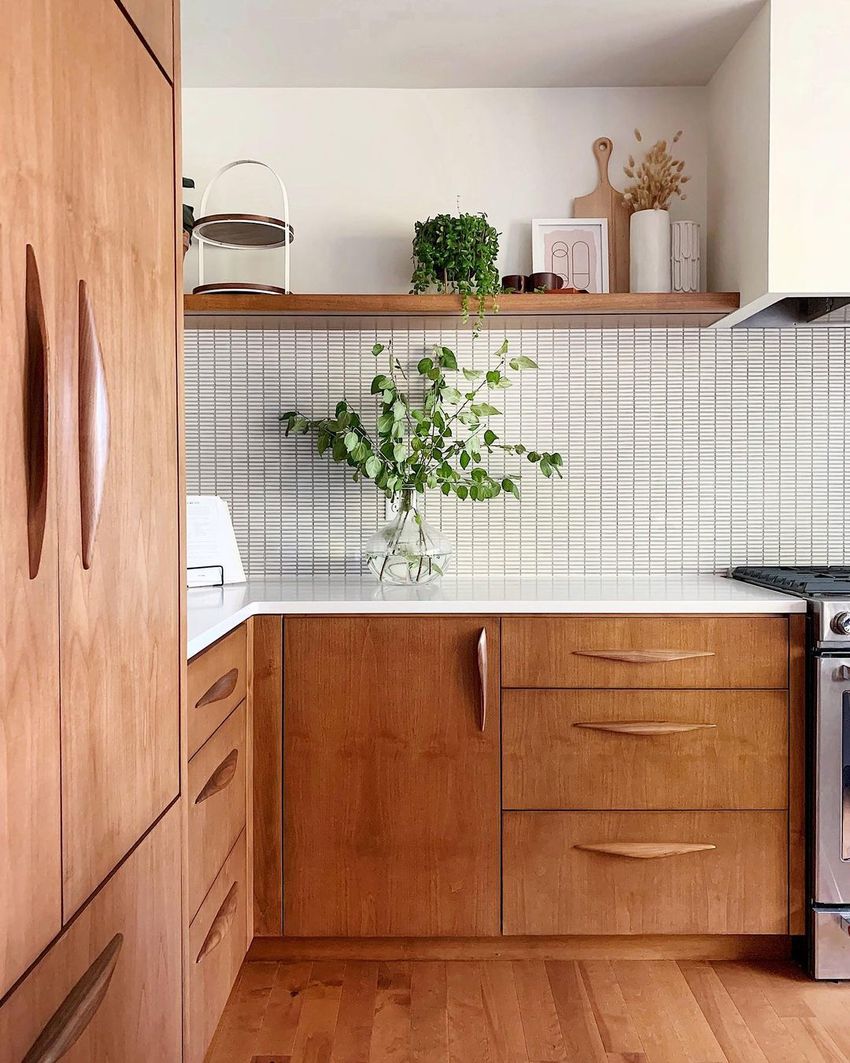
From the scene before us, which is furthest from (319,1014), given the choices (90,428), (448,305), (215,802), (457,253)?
(457,253)

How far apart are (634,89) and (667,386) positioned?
88 cm

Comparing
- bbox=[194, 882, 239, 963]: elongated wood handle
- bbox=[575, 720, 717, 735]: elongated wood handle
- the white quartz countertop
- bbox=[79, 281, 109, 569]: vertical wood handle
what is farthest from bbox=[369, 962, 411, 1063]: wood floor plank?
bbox=[79, 281, 109, 569]: vertical wood handle

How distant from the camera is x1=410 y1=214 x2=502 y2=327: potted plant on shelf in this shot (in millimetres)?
2492

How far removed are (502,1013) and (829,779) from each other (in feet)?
3.02

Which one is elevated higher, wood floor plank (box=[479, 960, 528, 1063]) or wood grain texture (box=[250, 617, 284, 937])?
wood grain texture (box=[250, 617, 284, 937])

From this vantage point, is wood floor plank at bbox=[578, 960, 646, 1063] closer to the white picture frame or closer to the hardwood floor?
the hardwood floor

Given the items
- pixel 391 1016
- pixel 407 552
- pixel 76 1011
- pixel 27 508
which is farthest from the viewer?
pixel 407 552

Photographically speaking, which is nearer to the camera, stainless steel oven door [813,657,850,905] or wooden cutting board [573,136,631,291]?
stainless steel oven door [813,657,850,905]

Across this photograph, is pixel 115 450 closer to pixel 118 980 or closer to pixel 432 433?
pixel 118 980

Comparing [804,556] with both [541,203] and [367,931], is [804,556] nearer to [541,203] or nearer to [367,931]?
[541,203]

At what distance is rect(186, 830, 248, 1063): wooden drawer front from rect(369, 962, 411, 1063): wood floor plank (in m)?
0.33

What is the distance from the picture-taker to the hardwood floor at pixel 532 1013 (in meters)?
1.92

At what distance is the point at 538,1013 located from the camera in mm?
2072

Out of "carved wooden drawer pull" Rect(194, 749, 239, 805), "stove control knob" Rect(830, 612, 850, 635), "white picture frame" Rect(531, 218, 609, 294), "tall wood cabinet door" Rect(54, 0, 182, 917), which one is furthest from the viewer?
"white picture frame" Rect(531, 218, 609, 294)
